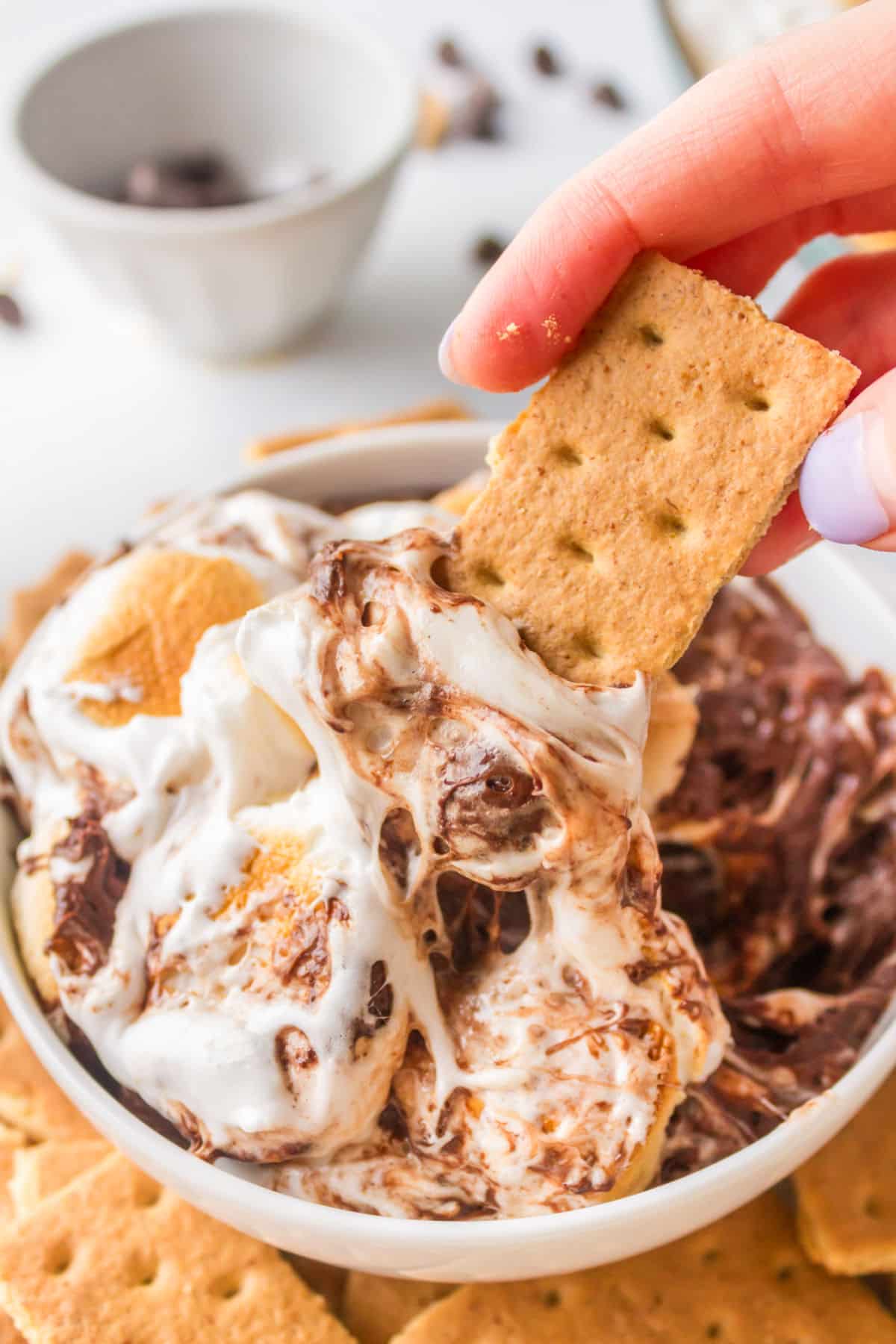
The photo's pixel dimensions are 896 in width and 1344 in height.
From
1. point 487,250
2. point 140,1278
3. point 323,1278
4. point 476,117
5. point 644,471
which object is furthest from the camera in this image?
point 476,117

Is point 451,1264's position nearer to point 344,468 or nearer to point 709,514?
point 709,514

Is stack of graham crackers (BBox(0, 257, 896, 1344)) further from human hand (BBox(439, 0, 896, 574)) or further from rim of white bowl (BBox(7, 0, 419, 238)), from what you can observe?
rim of white bowl (BBox(7, 0, 419, 238))

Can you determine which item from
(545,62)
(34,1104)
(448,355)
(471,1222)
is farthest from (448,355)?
(545,62)

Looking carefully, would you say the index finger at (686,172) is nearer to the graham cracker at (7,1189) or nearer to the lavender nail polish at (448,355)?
the lavender nail polish at (448,355)

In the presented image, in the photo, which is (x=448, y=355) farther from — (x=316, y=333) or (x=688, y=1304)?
(x=316, y=333)


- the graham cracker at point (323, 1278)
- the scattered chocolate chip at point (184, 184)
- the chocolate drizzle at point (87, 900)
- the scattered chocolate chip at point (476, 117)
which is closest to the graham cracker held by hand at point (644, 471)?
the chocolate drizzle at point (87, 900)

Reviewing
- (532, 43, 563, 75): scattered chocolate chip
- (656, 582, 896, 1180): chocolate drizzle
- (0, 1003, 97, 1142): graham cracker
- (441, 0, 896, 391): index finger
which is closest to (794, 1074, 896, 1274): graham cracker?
(656, 582, 896, 1180): chocolate drizzle

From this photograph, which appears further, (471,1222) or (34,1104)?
(34,1104)

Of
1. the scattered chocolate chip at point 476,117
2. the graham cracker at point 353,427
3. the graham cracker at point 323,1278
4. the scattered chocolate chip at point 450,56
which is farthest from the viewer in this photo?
the scattered chocolate chip at point 450,56
